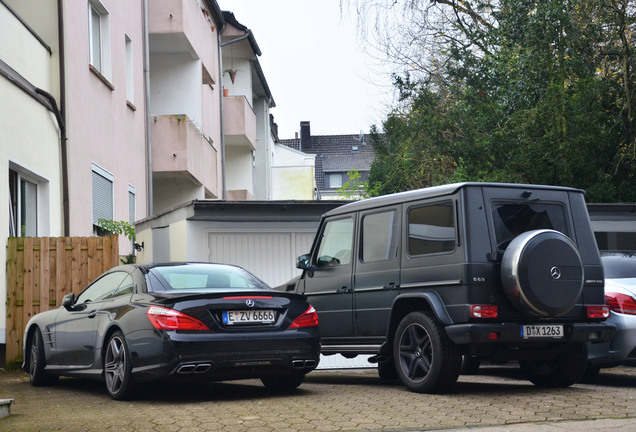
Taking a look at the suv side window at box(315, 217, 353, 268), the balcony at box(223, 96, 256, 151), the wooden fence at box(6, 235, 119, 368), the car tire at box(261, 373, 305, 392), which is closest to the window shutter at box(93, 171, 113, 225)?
the wooden fence at box(6, 235, 119, 368)

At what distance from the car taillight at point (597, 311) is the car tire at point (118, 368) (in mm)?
4537

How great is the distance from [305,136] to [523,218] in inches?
3540

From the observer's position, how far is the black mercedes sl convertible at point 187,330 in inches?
356

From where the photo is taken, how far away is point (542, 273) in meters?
9.33

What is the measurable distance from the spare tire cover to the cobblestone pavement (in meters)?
0.90

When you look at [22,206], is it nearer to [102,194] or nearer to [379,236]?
[102,194]

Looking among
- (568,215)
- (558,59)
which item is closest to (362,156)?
(558,59)

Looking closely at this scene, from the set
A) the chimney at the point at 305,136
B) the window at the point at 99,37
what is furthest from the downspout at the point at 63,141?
the chimney at the point at 305,136

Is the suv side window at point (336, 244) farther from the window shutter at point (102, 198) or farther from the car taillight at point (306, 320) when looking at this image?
the window shutter at point (102, 198)

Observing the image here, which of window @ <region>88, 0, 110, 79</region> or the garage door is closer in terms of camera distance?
the garage door

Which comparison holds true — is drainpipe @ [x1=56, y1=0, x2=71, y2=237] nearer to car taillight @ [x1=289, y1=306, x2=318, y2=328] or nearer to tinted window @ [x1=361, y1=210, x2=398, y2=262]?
tinted window @ [x1=361, y1=210, x2=398, y2=262]

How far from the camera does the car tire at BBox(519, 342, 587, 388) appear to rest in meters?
10.2

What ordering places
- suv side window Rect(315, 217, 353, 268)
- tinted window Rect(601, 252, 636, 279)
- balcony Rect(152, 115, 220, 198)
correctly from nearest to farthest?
1. tinted window Rect(601, 252, 636, 279)
2. suv side window Rect(315, 217, 353, 268)
3. balcony Rect(152, 115, 220, 198)

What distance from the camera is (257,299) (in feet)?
31.3
